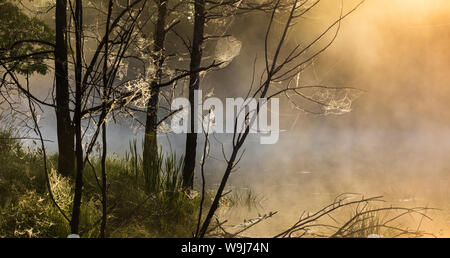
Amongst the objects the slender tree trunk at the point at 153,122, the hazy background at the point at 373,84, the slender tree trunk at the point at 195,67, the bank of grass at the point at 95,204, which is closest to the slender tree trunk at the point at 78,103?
the bank of grass at the point at 95,204

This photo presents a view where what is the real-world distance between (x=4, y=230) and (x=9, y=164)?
2.48 metres

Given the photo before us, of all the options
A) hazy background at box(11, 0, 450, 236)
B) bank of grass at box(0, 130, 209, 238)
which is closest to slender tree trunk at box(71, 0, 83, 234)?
bank of grass at box(0, 130, 209, 238)

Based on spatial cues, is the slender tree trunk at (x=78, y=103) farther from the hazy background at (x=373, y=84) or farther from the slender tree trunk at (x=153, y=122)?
the hazy background at (x=373, y=84)

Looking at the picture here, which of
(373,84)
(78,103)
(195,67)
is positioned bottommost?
(78,103)

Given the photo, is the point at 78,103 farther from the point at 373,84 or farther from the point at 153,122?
the point at 373,84

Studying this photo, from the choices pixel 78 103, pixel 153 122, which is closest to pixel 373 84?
pixel 153 122

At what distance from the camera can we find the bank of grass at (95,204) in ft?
13.5

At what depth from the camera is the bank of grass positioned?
13.5 ft

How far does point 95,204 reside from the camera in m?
5.19

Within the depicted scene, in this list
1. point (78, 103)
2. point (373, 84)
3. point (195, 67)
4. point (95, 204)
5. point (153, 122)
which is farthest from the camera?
point (373, 84)

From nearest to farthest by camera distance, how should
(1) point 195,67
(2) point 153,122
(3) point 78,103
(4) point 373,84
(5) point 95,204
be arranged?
(3) point 78,103
(5) point 95,204
(1) point 195,67
(2) point 153,122
(4) point 373,84

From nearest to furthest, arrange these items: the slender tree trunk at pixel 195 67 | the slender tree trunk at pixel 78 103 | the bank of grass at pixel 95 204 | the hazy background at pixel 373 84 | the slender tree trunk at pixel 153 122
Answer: the slender tree trunk at pixel 78 103, the bank of grass at pixel 95 204, the slender tree trunk at pixel 195 67, the slender tree trunk at pixel 153 122, the hazy background at pixel 373 84

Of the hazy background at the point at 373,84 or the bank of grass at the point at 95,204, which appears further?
the hazy background at the point at 373,84
